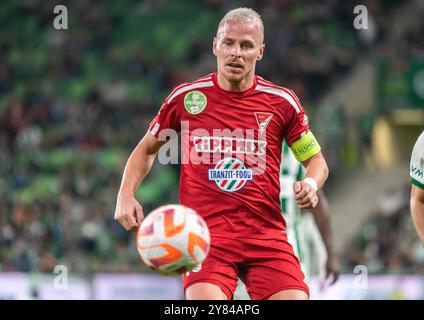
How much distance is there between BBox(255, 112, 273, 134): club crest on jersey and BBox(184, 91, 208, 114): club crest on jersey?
331mm

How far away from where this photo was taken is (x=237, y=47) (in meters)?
6.19

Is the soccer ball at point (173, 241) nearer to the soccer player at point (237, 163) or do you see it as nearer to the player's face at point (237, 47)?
the soccer player at point (237, 163)

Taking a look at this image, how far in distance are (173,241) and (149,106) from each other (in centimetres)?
1375

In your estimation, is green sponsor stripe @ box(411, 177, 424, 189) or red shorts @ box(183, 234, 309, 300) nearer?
red shorts @ box(183, 234, 309, 300)

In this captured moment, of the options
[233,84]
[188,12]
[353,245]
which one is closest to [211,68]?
[188,12]

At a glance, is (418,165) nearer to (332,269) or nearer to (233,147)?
(233,147)

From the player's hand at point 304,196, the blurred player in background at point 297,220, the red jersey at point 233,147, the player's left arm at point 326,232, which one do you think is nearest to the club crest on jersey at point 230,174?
the red jersey at point 233,147

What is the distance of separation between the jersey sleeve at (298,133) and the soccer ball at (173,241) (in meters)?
0.98

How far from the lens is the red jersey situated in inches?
242

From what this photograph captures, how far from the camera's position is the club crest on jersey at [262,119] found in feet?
20.5

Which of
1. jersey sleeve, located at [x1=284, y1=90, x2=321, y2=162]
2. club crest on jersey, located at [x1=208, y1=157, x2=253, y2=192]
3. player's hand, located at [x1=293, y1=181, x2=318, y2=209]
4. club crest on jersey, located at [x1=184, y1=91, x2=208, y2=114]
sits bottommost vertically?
player's hand, located at [x1=293, y1=181, x2=318, y2=209]

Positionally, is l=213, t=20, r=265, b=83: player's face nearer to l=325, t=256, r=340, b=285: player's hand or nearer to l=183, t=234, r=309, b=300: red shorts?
l=183, t=234, r=309, b=300: red shorts

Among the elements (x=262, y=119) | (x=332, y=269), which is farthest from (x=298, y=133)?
(x=332, y=269)

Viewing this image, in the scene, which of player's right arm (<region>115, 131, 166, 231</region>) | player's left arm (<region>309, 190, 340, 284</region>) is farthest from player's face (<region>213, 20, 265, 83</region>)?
player's left arm (<region>309, 190, 340, 284</region>)
